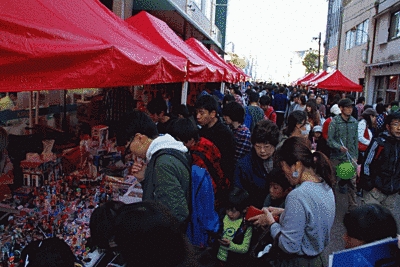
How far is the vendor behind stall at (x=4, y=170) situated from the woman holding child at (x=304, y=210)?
9.26 feet

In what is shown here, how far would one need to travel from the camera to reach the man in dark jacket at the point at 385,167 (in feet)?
14.8

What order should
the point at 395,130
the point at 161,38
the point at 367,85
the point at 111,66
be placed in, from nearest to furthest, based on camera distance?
the point at 111,66
the point at 395,130
the point at 161,38
the point at 367,85

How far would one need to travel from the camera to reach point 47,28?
224 cm

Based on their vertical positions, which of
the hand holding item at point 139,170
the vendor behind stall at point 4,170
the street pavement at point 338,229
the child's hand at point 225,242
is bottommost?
the street pavement at point 338,229

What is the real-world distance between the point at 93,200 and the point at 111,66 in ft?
6.55

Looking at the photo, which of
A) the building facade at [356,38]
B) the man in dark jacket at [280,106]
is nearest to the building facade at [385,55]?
the building facade at [356,38]

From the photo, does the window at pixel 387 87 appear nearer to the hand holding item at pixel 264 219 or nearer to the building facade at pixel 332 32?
the building facade at pixel 332 32

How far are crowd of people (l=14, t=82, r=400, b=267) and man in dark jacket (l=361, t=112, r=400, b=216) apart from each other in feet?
0.04

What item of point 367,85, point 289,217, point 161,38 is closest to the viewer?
point 289,217

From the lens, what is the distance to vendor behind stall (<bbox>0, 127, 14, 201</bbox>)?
390 cm

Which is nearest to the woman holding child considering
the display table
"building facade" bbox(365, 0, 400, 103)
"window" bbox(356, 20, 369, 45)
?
the display table

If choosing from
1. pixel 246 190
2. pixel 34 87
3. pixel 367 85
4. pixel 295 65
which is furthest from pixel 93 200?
pixel 295 65

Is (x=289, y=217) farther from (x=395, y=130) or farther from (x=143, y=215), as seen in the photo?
(x=395, y=130)

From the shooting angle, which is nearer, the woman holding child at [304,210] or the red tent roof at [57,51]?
the red tent roof at [57,51]
